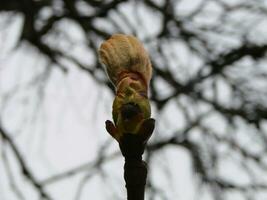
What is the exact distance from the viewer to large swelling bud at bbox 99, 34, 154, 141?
75 cm

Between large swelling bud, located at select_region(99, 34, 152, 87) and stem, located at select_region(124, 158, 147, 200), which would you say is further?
large swelling bud, located at select_region(99, 34, 152, 87)

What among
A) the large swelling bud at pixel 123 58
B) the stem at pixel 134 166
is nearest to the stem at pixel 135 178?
the stem at pixel 134 166

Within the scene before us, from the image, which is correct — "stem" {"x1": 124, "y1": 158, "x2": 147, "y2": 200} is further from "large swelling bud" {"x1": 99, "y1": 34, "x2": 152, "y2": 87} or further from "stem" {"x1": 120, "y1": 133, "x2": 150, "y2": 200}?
"large swelling bud" {"x1": 99, "y1": 34, "x2": 152, "y2": 87}

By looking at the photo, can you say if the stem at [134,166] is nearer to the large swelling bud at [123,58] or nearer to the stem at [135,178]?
the stem at [135,178]

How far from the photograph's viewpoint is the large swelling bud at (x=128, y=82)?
75 cm

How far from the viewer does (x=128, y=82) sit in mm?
807

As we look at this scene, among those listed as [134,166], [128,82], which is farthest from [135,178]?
[128,82]

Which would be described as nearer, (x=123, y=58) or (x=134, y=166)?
(x=134, y=166)

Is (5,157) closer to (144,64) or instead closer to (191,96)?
(191,96)

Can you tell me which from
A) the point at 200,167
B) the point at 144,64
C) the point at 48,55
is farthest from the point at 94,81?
the point at 144,64

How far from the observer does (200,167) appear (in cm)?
276

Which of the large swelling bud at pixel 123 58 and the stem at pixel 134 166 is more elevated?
the large swelling bud at pixel 123 58

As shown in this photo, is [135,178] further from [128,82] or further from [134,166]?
[128,82]

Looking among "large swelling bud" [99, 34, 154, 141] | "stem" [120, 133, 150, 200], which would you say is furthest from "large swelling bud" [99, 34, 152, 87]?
"stem" [120, 133, 150, 200]
